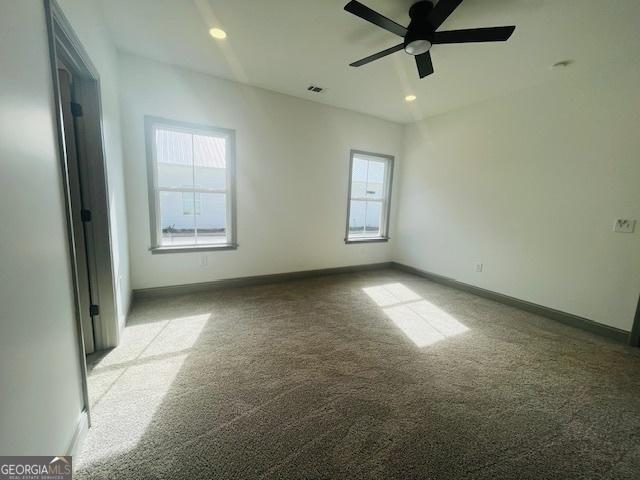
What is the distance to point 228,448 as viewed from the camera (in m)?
1.32

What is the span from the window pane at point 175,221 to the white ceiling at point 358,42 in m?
1.53

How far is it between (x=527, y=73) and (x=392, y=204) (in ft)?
8.52

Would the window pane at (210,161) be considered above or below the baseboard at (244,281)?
above

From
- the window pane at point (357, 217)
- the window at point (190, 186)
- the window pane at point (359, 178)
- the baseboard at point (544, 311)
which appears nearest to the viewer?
the baseboard at point (544, 311)

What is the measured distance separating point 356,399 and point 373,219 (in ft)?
11.9

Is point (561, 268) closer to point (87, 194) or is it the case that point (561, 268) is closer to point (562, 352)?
point (562, 352)

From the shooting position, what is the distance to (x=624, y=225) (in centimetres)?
252

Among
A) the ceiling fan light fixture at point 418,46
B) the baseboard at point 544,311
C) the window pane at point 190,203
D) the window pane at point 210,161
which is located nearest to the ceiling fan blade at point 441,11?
the ceiling fan light fixture at point 418,46

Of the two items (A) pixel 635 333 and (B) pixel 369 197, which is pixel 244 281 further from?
(A) pixel 635 333

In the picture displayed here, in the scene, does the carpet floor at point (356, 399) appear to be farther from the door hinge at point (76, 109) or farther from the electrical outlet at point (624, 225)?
the door hinge at point (76, 109)

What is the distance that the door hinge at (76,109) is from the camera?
1793 mm

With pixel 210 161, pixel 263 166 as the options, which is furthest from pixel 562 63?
pixel 210 161

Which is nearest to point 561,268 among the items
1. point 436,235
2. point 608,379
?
point 608,379

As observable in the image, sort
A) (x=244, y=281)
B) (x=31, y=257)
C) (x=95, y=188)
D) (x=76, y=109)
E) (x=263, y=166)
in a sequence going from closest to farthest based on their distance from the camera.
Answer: (x=31, y=257) → (x=76, y=109) → (x=95, y=188) → (x=263, y=166) → (x=244, y=281)
